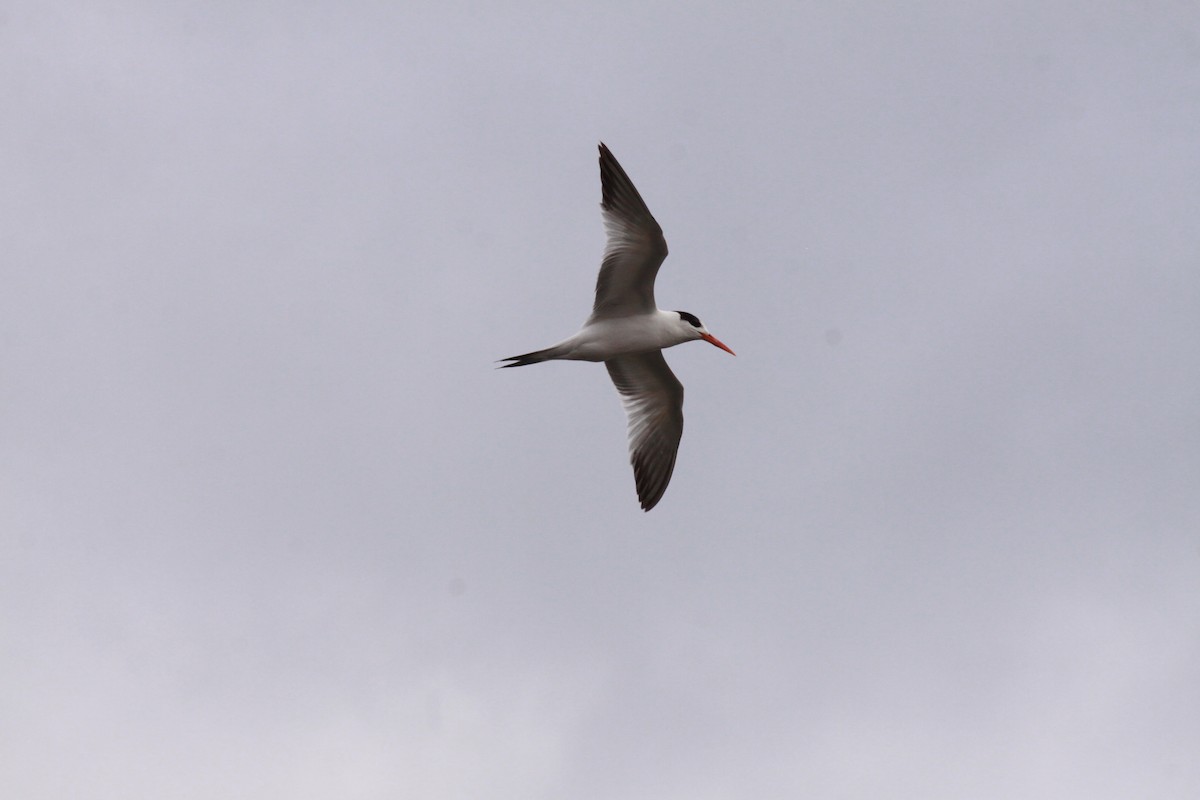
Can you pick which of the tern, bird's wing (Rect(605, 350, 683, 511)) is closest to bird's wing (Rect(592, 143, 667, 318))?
the tern

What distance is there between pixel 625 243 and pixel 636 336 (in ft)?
4.51

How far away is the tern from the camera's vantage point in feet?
59.0

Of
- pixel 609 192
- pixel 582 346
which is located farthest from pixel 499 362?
pixel 609 192

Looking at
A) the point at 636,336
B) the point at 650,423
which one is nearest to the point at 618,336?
the point at 636,336

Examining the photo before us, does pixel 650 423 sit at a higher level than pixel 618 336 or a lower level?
higher

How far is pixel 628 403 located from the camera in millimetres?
20719

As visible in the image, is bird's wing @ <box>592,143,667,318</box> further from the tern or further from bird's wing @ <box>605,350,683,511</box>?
bird's wing @ <box>605,350,683,511</box>

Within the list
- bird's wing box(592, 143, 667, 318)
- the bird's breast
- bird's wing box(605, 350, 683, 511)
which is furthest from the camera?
bird's wing box(605, 350, 683, 511)

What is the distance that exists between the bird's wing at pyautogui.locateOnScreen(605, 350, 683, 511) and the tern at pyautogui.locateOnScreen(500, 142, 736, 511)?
0.01 meters

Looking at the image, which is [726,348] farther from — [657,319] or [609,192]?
[609,192]

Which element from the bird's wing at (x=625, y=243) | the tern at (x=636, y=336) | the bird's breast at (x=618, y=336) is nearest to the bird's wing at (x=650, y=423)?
the tern at (x=636, y=336)

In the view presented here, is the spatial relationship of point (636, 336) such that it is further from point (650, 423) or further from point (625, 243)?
point (650, 423)

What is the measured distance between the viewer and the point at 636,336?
18.9 metres

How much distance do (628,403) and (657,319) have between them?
2.01 m
